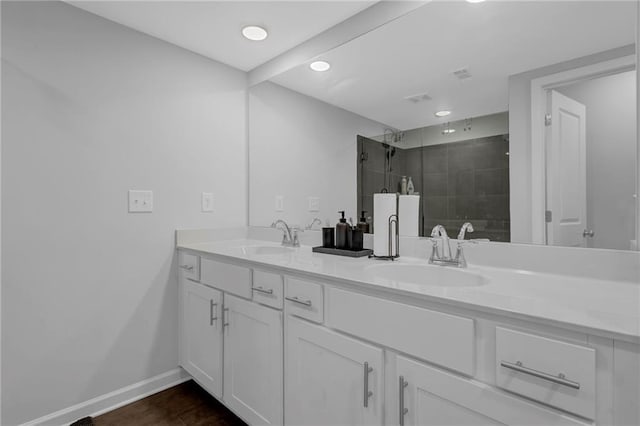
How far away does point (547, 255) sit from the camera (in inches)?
47.5

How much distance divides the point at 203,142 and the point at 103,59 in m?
0.69

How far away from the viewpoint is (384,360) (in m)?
1.01

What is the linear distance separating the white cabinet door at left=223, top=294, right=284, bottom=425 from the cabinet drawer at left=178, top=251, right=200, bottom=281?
343 mm

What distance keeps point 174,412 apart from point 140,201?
1.20 m

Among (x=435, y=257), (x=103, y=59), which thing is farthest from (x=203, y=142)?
(x=435, y=257)

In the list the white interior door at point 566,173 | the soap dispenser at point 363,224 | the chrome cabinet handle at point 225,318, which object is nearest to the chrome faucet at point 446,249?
the white interior door at point 566,173

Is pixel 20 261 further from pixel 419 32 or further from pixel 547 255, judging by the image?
pixel 547 255

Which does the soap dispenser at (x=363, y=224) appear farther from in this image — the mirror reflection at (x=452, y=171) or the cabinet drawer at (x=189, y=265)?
the cabinet drawer at (x=189, y=265)

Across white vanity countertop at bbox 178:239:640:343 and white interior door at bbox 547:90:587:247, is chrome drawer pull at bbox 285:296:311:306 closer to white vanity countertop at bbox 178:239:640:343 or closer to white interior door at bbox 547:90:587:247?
white vanity countertop at bbox 178:239:640:343

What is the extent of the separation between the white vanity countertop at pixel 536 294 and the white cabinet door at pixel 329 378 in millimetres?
225

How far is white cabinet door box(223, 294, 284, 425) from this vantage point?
136 centimetres

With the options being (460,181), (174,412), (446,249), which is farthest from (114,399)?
(460,181)

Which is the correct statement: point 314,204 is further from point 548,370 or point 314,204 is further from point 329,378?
point 548,370

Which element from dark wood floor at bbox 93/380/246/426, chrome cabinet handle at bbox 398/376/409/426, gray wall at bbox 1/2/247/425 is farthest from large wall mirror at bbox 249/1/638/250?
dark wood floor at bbox 93/380/246/426
